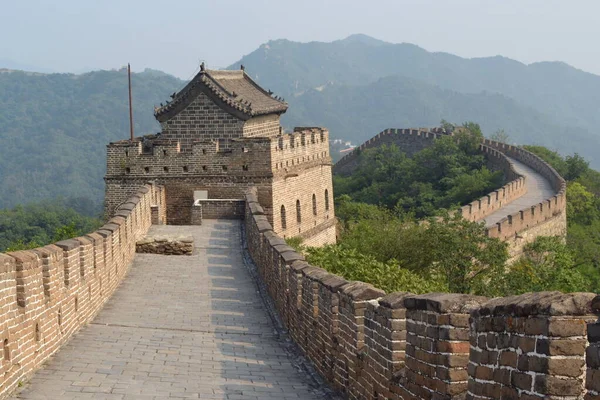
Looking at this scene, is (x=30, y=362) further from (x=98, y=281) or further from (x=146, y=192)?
(x=146, y=192)

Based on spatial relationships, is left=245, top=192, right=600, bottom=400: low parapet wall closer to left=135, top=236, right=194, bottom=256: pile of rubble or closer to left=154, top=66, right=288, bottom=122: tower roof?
left=135, top=236, right=194, bottom=256: pile of rubble

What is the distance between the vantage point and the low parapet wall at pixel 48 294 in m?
7.27

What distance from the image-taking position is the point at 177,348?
928 centimetres

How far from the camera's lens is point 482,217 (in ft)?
102

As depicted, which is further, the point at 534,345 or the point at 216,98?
the point at 216,98

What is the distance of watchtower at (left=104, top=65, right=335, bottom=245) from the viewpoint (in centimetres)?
2264

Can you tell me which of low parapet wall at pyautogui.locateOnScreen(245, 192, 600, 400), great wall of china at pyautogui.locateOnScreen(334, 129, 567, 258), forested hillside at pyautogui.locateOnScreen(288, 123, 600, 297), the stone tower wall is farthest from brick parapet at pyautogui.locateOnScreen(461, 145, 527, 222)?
low parapet wall at pyautogui.locateOnScreen(245, 192, 600, 400)

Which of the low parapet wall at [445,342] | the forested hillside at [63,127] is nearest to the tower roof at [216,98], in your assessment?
the low parapet wall at [445,342]

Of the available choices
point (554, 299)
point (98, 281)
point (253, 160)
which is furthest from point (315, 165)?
point (554, 299)

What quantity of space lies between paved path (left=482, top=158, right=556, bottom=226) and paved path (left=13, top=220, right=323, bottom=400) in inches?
655

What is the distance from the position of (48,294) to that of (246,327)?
2633mm

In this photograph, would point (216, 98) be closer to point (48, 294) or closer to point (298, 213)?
point (298, 213)

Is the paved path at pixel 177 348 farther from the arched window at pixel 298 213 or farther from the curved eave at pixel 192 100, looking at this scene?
the arched window at pixel 298 213

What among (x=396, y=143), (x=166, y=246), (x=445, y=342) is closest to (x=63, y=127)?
(x=396, y=143)
